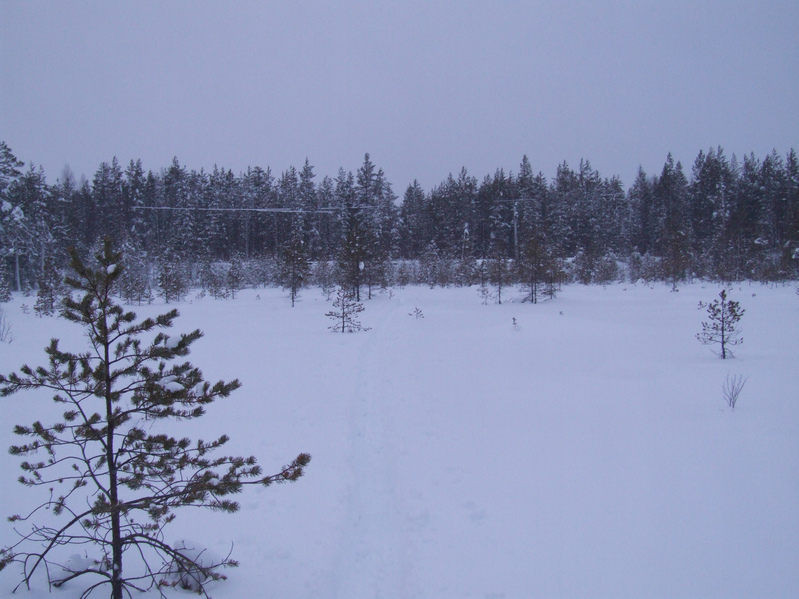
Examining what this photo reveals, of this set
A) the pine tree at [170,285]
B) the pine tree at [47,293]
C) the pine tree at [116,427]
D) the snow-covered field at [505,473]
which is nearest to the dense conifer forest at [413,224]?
the pine tree at [170,285]

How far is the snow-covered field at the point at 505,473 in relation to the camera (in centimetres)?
364

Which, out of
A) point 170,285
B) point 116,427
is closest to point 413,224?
point 170,285

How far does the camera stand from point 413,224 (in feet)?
193

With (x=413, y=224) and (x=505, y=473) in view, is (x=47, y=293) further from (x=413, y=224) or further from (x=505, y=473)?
(x=413, y=224)

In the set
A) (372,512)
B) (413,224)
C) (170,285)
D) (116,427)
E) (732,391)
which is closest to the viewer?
(116,427)

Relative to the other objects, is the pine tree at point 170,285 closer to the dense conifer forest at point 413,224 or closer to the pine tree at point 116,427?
the dense conifer forest at point 413,224

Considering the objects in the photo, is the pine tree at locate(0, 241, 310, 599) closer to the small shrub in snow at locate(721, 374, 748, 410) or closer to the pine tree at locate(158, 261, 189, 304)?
the small shrub in snow at locate(721, 374, 748, 410)

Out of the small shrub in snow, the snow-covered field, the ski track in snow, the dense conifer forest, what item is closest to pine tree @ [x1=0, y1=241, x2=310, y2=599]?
the snow-covered field

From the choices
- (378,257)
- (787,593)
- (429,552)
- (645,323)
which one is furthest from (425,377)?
(378,257)

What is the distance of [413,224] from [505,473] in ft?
180

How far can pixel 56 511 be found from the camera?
268cm

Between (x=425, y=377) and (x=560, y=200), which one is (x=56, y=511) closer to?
(x=425, y=377)

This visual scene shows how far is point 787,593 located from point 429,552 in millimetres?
2829

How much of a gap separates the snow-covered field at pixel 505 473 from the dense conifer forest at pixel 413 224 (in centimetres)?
2129
